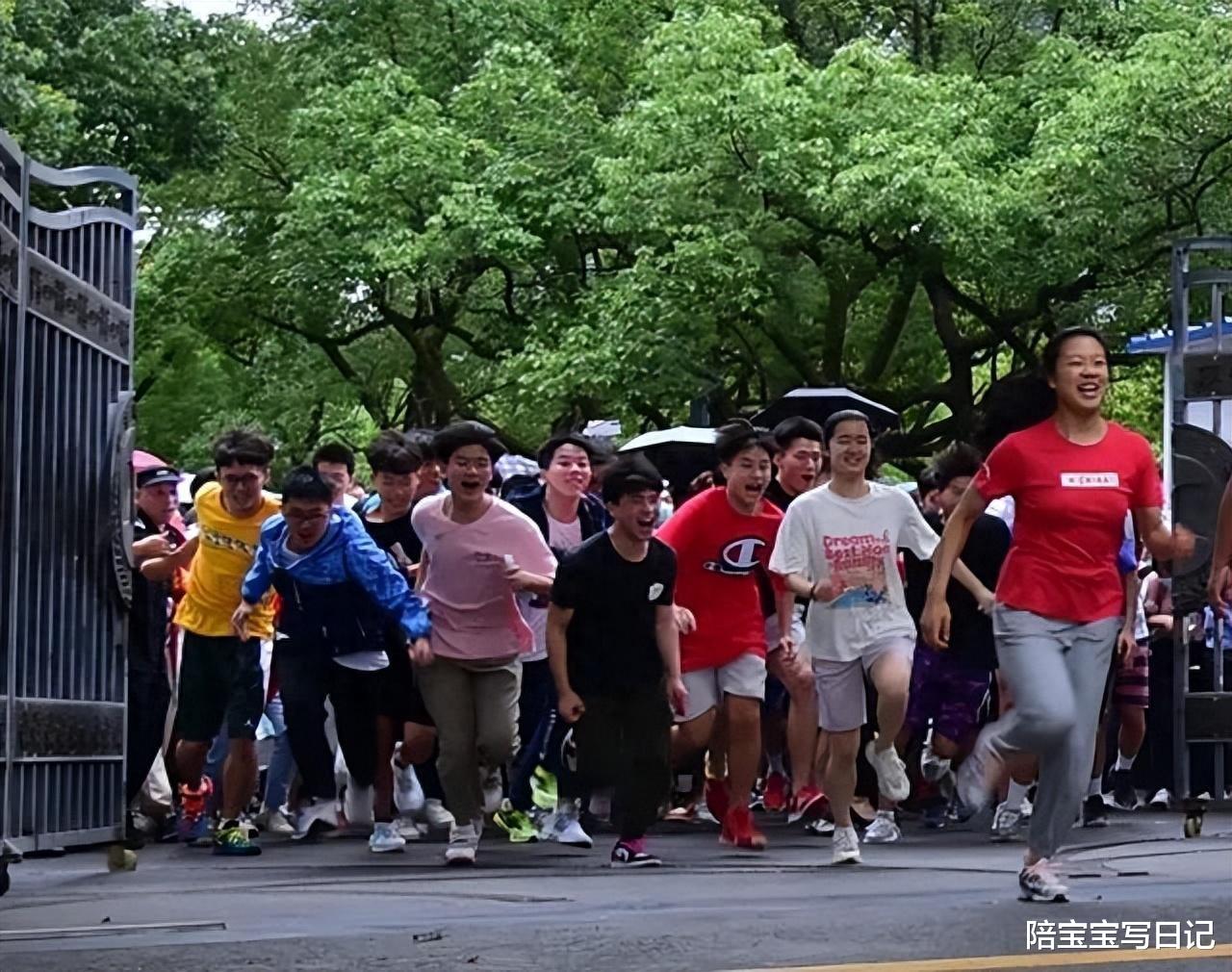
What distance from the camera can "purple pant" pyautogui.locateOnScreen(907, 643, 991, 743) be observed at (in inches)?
539

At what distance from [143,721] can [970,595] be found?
3.93m

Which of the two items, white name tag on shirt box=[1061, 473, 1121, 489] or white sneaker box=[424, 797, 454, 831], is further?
white sneaker box=[424, 797, 454, 831]

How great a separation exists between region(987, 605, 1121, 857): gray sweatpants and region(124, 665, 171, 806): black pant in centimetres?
515

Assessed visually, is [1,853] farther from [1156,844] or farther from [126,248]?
[1156,844]

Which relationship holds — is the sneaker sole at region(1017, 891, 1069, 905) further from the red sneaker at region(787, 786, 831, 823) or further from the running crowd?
the red sneaker at region(787, 786, 831, 823)

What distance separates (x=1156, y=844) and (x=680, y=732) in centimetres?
214

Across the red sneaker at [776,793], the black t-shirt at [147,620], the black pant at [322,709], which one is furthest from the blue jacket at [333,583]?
the red sneaker at [776,793]

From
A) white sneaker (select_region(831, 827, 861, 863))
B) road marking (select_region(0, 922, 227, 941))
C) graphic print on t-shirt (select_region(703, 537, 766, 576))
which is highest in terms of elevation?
graphic print on t-shirt (select_region(703, 537, 766, 576))

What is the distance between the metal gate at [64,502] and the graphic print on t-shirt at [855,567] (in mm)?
3049

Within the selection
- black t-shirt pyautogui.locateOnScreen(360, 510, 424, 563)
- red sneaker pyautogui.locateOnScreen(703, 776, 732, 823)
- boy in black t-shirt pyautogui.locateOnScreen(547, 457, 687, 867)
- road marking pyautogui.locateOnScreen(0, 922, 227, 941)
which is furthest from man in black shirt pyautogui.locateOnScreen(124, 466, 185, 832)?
road marking pyautogui.locateOnScreen(0, 922, 227, 941)

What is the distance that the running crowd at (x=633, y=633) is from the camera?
9328 mm

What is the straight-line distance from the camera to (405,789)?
44.3 feet

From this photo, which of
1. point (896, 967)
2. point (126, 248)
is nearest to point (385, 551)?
point (126, 248)

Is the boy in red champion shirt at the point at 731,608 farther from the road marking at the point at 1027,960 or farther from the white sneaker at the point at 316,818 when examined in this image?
the road marking at the point at 1027,960
